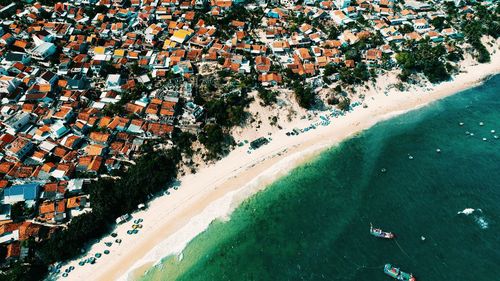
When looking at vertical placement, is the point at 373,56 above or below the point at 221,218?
above

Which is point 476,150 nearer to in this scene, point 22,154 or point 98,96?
point 98,96

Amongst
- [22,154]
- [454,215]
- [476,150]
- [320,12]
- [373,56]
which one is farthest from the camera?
[320,12]

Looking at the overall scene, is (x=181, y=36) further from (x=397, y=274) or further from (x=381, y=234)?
(x=397, y=274)

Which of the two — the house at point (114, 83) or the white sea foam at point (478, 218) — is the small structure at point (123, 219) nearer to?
the house at point (114, 83)

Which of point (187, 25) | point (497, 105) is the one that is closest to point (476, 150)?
point (497, 105)

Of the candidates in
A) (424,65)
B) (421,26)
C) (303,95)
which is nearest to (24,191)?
(303,95)

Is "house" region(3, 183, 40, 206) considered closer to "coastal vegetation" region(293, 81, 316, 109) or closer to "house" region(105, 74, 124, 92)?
"house" region(105, 74, 124, 92)

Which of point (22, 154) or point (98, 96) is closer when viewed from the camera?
point (22, 154)

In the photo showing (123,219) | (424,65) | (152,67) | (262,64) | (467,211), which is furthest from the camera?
(424,65)
